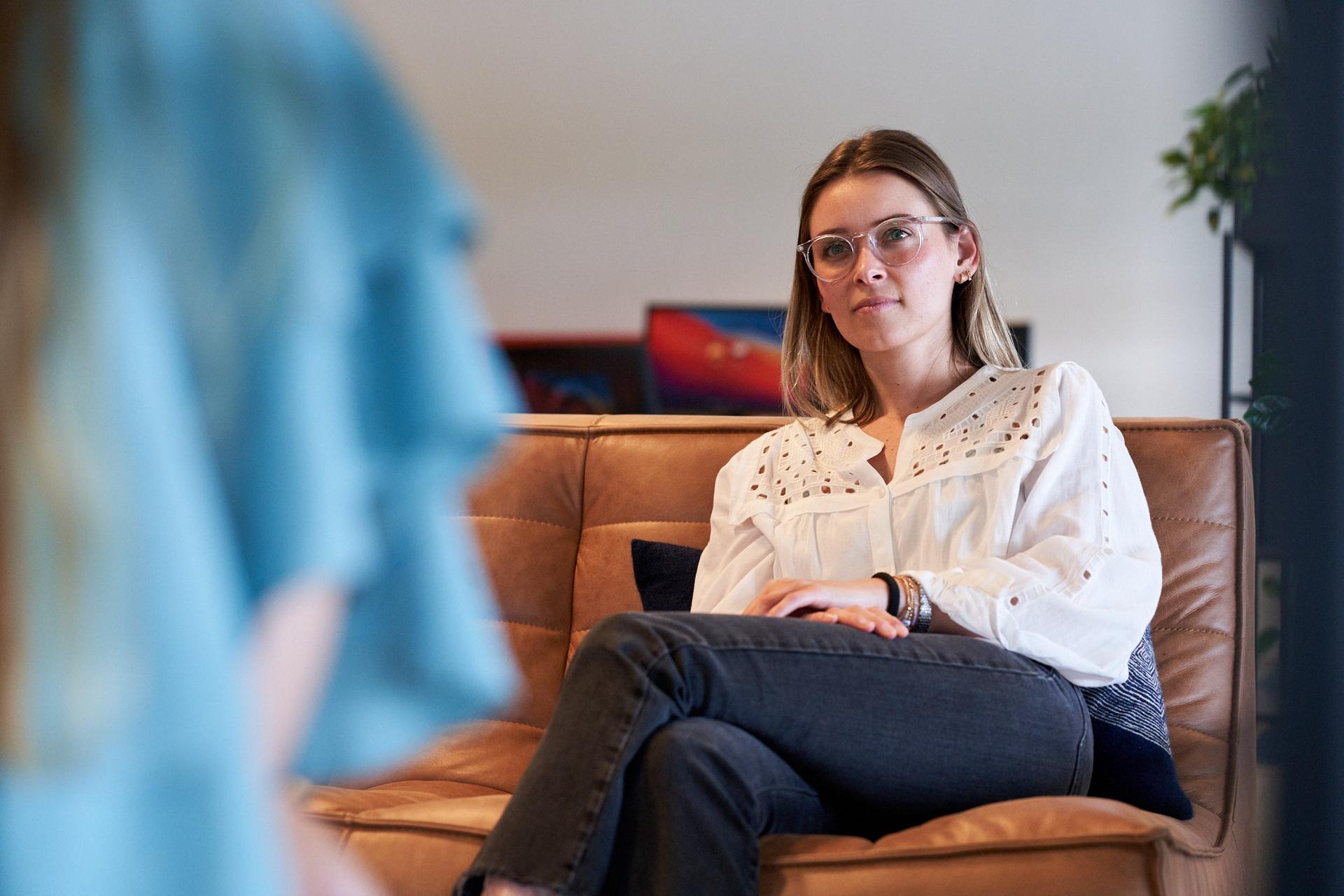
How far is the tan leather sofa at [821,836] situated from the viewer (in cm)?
123

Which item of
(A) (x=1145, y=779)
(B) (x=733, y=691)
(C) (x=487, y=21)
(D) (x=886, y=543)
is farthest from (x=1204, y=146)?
(C) (x=487, y=21)

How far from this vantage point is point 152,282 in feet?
1.40

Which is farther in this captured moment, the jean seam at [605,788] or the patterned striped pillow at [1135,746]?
the patterned striped pillow at [1135,746]

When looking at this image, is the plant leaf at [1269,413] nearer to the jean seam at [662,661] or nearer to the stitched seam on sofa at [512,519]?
the jean seam at [662,661]

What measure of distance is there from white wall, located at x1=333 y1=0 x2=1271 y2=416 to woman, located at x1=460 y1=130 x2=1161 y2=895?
218 cm

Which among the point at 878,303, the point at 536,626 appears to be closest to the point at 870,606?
the point at 878,303

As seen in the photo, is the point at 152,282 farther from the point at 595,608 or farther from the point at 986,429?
the point at 595,608

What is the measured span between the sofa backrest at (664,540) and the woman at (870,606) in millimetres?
169

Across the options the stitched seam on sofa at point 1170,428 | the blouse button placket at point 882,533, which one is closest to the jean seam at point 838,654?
the blouse button placket at point 882,533

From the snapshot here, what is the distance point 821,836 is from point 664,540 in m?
0.82

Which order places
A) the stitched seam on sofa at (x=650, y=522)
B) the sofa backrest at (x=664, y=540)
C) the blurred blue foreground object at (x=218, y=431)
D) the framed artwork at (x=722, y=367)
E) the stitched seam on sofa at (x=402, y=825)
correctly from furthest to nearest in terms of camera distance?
1. the framed artwork at (x=722, y=367)
2. the stitched seam on sofa at (x=650, y=522)
3. the sofa backrest at (x=664, y=540)
4. the stitched seam on sofa at (x=402, y=825)
5. the blurred blue foreground object at (x=218, y=431)

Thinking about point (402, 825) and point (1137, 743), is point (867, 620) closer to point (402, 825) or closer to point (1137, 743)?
point (1137, 743)

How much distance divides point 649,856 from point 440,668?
793mm

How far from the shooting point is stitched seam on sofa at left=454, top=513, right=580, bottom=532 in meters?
2.17
